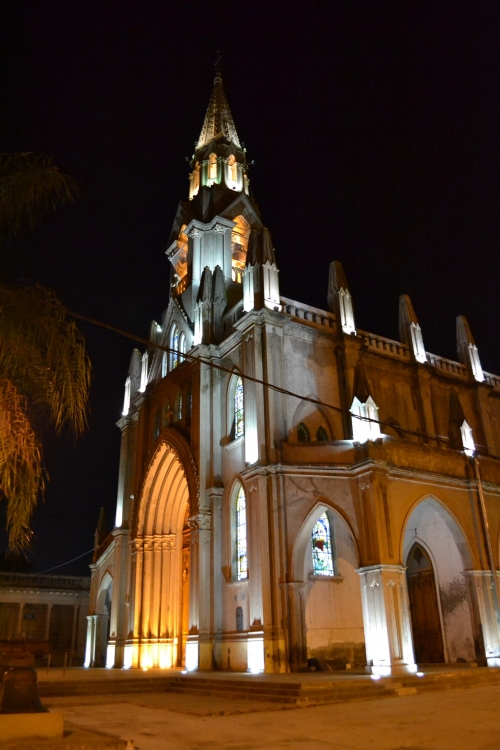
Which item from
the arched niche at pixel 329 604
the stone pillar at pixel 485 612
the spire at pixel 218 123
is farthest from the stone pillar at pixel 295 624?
the spire at pixel 218 123

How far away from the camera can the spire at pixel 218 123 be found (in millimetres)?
39219

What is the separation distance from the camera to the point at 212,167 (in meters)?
37.4

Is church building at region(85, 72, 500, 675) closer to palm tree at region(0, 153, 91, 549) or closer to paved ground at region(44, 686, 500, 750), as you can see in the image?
paved ground at region(44, 686, 500, 750)

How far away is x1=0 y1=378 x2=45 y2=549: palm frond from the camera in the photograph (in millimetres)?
8227

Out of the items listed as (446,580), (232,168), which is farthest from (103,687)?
(232,168)

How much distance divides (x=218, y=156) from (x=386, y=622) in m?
28.2

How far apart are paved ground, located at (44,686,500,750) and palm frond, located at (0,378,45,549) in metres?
3.65

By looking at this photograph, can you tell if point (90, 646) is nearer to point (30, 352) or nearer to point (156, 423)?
point (156, 423)

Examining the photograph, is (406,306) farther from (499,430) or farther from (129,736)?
(129,736)

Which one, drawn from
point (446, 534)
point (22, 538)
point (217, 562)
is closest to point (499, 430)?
point (446, 534)

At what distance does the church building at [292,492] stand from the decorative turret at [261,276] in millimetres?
88

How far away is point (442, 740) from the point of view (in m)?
8.73

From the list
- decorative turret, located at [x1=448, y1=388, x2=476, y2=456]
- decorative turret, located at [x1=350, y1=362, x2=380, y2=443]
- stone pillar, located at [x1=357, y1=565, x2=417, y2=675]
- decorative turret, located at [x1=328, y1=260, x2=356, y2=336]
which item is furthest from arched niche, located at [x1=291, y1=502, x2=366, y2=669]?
decorative turret, located at [x1=328, y1=260, x2=356, y2=336]

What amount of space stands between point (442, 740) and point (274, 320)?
685 inches
